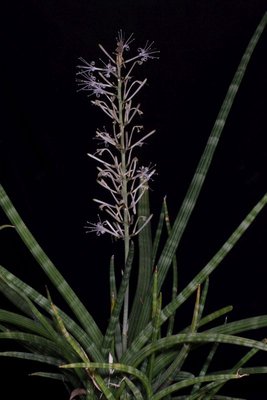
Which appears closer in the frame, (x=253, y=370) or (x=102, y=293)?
(x=253, y=370)

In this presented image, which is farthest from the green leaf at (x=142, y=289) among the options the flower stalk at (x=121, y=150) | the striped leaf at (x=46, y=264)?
the striped leaf at (x=46, y=264)

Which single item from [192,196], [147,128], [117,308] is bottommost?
[117,308]

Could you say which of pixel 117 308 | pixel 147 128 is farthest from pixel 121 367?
pixel 147 128

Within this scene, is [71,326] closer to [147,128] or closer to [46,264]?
[46,264]

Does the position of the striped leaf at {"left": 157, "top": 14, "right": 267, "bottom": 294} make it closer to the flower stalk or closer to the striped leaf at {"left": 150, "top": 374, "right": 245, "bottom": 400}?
the flower stalk

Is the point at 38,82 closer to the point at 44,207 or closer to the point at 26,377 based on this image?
the point at 44,207

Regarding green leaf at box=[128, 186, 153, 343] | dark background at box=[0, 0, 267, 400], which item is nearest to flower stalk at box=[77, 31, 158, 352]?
green leaf at box=[128, 186, 153, 343]

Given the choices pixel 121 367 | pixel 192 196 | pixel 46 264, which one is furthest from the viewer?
pixel 192 196

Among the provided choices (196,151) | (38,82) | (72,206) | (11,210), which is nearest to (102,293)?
(72,206)
